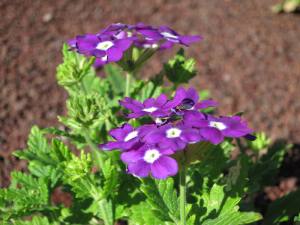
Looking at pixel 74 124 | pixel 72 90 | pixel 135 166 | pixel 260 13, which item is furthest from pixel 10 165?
pixel 260 13

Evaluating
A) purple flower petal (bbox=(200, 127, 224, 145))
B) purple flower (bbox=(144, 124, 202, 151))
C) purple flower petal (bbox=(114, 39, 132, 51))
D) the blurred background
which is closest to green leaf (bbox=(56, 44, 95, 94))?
purple flower petal (bbox=(114, 39, 132, 51))

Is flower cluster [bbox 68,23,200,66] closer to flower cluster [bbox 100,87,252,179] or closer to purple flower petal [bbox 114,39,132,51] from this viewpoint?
purple flower petal [bbox 114,39,132,51]

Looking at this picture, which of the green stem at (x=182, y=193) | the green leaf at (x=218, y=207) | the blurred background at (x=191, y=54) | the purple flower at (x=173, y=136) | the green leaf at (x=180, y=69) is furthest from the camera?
the blurred background at (x=191, y=54)

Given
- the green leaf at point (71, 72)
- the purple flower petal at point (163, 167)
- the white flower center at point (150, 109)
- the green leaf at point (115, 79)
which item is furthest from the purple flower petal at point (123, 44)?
the green leaf at point (115, 79)

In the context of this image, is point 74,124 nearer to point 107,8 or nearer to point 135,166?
point 135,166

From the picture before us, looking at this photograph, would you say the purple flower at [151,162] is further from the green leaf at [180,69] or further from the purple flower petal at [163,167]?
the green leaf at [180,69]

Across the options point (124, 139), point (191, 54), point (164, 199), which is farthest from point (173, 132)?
point (191, 54)

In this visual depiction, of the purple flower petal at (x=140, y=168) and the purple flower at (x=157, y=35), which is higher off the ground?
the purple flower at (x=157, y=35)

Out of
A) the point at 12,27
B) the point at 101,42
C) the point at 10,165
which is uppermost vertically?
the point at 101,42
